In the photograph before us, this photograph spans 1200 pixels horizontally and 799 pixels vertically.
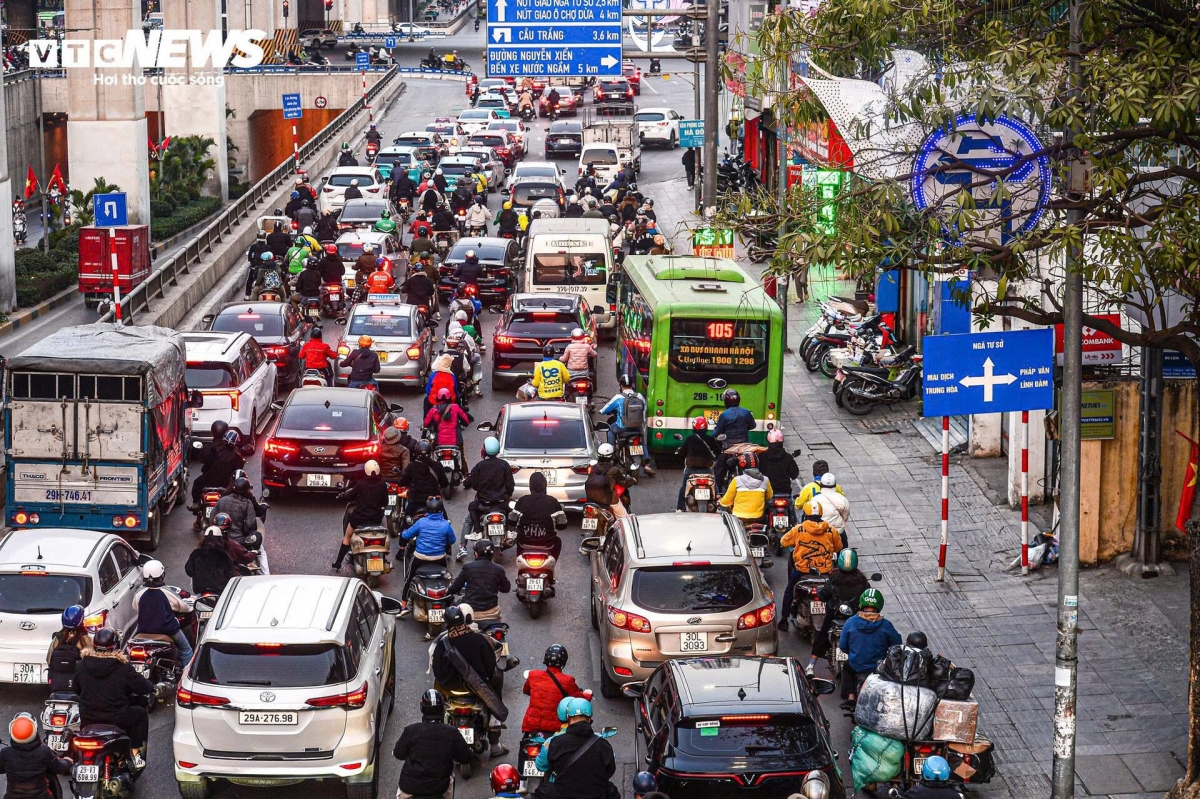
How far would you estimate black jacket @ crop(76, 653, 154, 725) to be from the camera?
13289mm

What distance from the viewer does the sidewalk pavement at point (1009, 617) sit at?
14445 mm

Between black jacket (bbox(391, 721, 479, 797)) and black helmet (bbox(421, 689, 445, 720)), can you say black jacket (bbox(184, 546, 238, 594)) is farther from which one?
black jacket (bbox(391, 721, 479, 797))

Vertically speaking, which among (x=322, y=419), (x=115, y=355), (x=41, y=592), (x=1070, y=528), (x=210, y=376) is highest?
(x=115, y=355)

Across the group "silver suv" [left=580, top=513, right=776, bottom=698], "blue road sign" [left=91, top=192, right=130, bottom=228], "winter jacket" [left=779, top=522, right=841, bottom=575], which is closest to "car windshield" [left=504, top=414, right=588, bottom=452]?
"winter jacket" [left=779, top=522, right=841, bottom=575]

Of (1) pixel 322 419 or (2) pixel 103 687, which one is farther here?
(1) pixel 322 419

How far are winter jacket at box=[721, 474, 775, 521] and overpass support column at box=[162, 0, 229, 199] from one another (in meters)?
49.4

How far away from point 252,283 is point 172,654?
21986 mm

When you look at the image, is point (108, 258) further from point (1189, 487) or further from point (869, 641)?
point (869, 641)

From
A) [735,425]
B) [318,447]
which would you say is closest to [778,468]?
[735,425]

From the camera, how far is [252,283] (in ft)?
121

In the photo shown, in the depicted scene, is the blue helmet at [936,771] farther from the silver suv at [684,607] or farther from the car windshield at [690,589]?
the car windshield at [690,589]

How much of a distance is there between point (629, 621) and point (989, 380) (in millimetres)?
4358

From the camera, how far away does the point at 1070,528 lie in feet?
42.4

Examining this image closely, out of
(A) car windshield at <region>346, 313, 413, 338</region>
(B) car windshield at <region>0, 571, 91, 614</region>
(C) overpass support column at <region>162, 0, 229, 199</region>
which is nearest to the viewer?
(B) car windshield at <region>0, 571, 91, 614</region>
